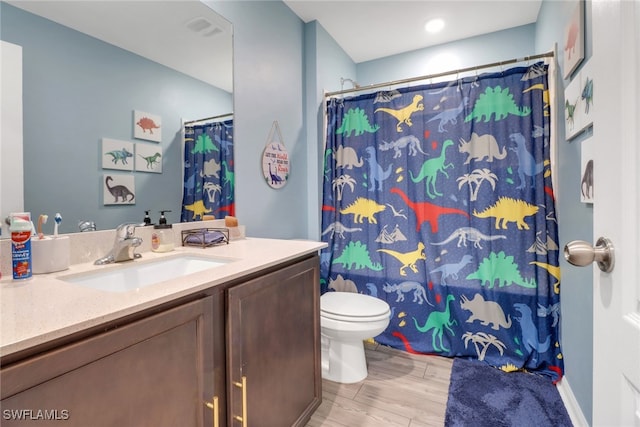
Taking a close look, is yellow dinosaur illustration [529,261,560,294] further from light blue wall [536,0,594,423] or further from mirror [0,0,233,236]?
mirror [0,0,233,236]

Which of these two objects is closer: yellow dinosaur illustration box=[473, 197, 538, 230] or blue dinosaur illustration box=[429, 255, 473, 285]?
yellow dinosaur illustration box=[473, 197, 538, 230]

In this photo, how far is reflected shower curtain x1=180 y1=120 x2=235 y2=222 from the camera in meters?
1.49

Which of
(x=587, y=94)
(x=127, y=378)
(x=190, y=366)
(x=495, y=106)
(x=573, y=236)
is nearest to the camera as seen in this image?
(x=127, y=378)

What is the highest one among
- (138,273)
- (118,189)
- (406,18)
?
(406,18)

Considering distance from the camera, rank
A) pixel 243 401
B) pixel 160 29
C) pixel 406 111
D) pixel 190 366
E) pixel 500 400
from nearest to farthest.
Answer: pixel 190 366 < pixel 243 401 < pixel 160 29 < pixel 500 400 < pixel 406 111

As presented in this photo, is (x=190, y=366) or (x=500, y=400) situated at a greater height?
(x=190, y=366)

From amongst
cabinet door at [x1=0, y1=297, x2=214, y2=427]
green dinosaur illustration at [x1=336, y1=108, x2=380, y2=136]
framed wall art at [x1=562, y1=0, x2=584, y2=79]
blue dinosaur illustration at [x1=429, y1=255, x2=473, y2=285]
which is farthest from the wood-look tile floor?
framed wall art at [x1=562, y1=0, x2=584, y2=79]

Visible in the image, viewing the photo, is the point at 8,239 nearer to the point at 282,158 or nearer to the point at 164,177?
the point at 164,177

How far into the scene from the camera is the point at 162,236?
4.30 ft

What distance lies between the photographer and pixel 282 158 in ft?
6.95

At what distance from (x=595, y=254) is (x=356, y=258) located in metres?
1.80

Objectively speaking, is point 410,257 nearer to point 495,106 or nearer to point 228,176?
point 495,106

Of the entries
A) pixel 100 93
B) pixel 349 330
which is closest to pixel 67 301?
pixel 100 93

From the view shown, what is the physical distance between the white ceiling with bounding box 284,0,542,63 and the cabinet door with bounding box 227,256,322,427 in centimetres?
196
